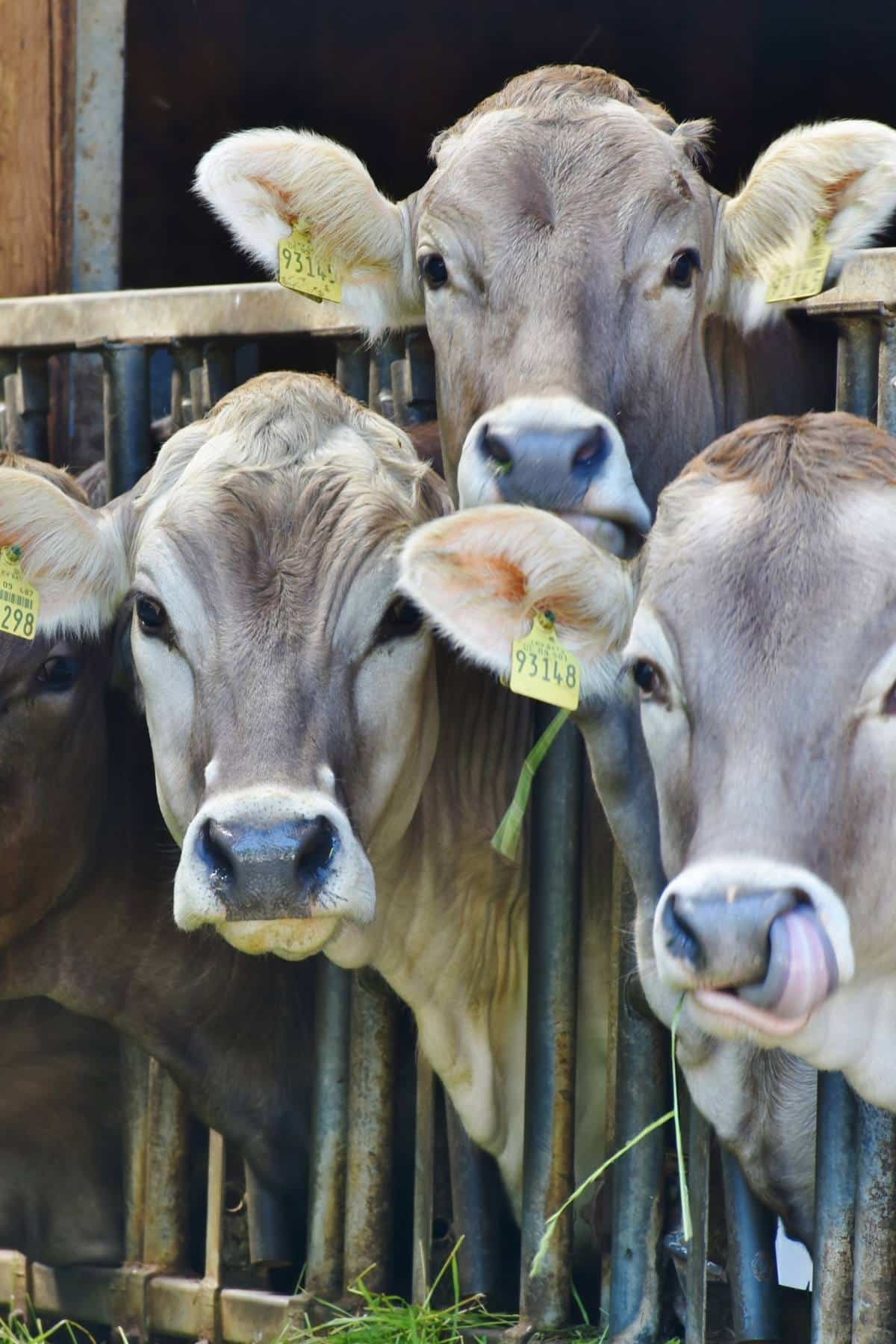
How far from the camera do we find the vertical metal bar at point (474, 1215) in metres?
4.28

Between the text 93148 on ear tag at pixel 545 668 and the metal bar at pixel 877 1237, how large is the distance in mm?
914

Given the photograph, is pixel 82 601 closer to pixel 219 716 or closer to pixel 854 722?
pixel 219 716

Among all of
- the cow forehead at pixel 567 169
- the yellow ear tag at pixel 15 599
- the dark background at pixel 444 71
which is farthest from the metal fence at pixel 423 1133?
the dark background at pixel 444 71

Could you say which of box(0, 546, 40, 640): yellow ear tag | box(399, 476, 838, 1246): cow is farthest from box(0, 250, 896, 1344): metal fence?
box(0, 546, 40, 640): yellow ear tag

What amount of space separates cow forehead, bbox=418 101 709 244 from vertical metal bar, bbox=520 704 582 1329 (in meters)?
1.08

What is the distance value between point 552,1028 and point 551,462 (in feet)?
4.08

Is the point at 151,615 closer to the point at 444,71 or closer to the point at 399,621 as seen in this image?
the point at 399,621

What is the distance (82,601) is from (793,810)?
6.17 ft

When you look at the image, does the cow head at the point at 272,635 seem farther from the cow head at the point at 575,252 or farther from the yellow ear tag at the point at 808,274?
the yellow ear tag at the point at 808,274

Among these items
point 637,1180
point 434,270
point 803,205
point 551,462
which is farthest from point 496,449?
point 637,1180

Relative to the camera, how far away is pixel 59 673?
14.3ft

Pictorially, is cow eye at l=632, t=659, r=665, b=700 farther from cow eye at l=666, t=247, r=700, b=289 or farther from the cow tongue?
cow eye at l=666, t=247, r=700, b=289

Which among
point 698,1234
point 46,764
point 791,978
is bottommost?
point 698,1234

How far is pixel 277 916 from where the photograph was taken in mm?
3371
